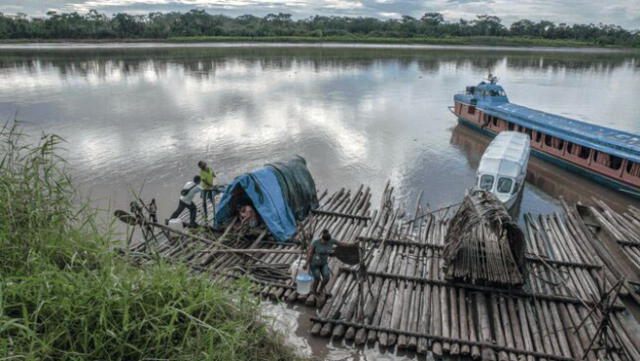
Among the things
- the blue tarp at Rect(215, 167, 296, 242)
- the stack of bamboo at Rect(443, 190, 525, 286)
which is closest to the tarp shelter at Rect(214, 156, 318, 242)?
the blue tarp at Rect(215, 167, 296, 242)

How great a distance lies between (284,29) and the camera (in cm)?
10681

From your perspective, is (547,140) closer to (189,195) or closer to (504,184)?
(504,184)

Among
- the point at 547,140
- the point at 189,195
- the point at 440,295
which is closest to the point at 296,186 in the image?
the point at 189,195

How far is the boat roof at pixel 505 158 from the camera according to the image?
14.0 m

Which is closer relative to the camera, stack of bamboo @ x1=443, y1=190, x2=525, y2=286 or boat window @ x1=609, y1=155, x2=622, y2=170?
stack of bamboo @ x1=443, y1=190, x2=525, y2=286

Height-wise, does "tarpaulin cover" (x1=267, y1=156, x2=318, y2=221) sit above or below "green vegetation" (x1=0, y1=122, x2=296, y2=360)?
below

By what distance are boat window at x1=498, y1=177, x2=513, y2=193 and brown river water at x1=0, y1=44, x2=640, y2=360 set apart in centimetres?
286

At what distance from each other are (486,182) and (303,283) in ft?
28.4

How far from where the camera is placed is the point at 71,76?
43.8 meters

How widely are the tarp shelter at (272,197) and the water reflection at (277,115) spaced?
449cm

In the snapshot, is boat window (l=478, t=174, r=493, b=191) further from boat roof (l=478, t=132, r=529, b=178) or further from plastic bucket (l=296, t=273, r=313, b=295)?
plastic bucket (l=296, t=273, r=313, b=295)

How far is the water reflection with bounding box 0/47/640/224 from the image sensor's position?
61.3 feet

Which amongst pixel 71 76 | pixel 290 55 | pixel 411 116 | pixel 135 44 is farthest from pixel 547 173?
pixel 135 44

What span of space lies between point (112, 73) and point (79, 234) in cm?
4959
